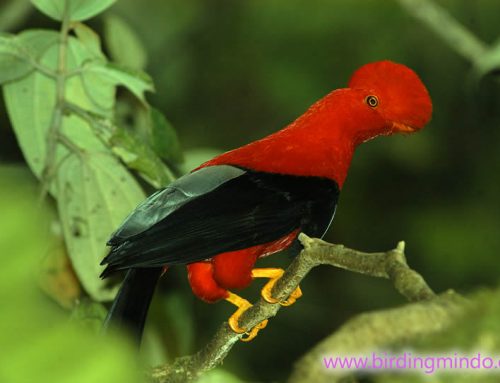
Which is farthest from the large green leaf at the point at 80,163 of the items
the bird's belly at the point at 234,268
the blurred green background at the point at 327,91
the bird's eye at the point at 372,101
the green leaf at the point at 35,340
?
the green leaf at the point at 35,340

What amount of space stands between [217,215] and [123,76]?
771mm

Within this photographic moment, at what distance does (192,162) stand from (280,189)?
0.84 meters

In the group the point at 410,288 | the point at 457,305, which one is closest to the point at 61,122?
the point at 410,288

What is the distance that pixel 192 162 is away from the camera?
2846 mm

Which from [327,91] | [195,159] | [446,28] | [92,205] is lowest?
[92,205]

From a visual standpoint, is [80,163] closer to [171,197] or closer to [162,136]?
[162,136]

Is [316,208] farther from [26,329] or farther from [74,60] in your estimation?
[26,329]

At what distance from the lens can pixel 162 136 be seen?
2.58m

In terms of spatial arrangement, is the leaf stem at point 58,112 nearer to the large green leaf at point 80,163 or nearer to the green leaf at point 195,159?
the large green leaf at point 80,163

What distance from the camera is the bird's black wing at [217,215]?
1.83 meters

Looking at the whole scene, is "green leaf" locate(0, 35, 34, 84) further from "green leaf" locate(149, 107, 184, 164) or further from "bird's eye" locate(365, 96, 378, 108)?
"bird's eye" locate(365, 96, 378, 108)

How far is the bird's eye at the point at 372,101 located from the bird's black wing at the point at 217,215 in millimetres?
217

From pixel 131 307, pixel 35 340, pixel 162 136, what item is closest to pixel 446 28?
pixel 162 136

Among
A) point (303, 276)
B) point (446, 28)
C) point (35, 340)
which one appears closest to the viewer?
point (35, 340)
